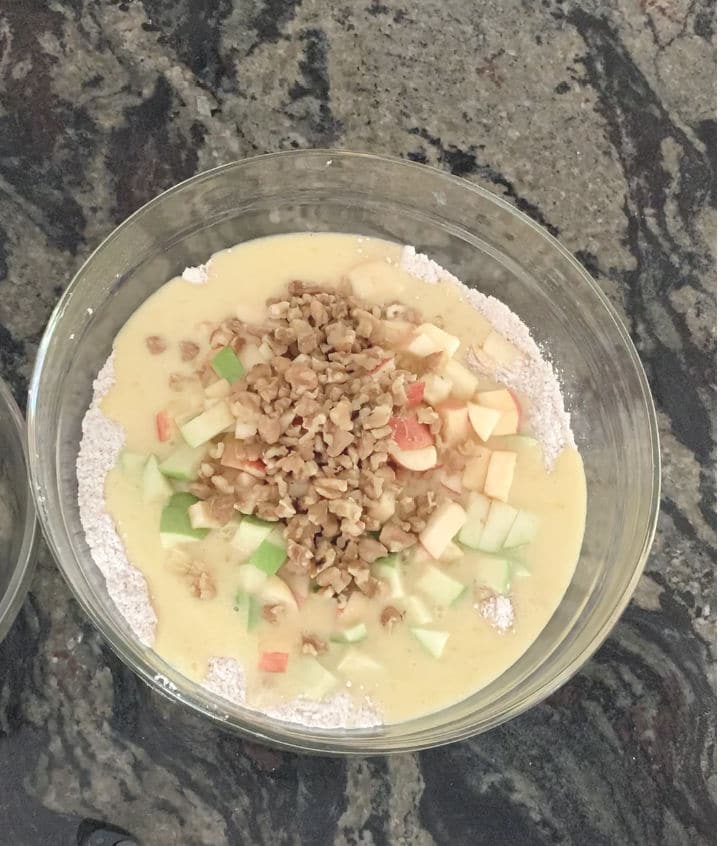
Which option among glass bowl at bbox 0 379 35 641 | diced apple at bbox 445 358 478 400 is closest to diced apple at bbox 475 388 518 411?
diced apple at bbox 445 358 478 400

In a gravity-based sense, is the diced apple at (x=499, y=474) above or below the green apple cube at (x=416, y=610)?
above

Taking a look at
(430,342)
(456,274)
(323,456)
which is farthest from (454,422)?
(456,274)

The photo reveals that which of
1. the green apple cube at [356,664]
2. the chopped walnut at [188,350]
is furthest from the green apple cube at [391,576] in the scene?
the chopped walnut at [188,350]

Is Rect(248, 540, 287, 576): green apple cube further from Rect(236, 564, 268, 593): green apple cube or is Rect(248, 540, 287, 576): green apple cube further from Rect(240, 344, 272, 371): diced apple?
Rect(240, 344, 272, 371): diced apple

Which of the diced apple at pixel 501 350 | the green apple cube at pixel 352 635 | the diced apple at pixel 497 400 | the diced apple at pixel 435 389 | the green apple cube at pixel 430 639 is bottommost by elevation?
the green apple cube at pixel 352 635

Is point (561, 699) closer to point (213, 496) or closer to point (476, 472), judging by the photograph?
point (476, 472)

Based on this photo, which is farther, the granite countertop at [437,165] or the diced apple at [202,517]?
the granite countertop at [437,165]

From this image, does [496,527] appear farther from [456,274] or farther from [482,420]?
[456,274]

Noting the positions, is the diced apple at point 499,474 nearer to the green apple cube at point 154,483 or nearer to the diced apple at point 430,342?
the diced apple at point 430,342
